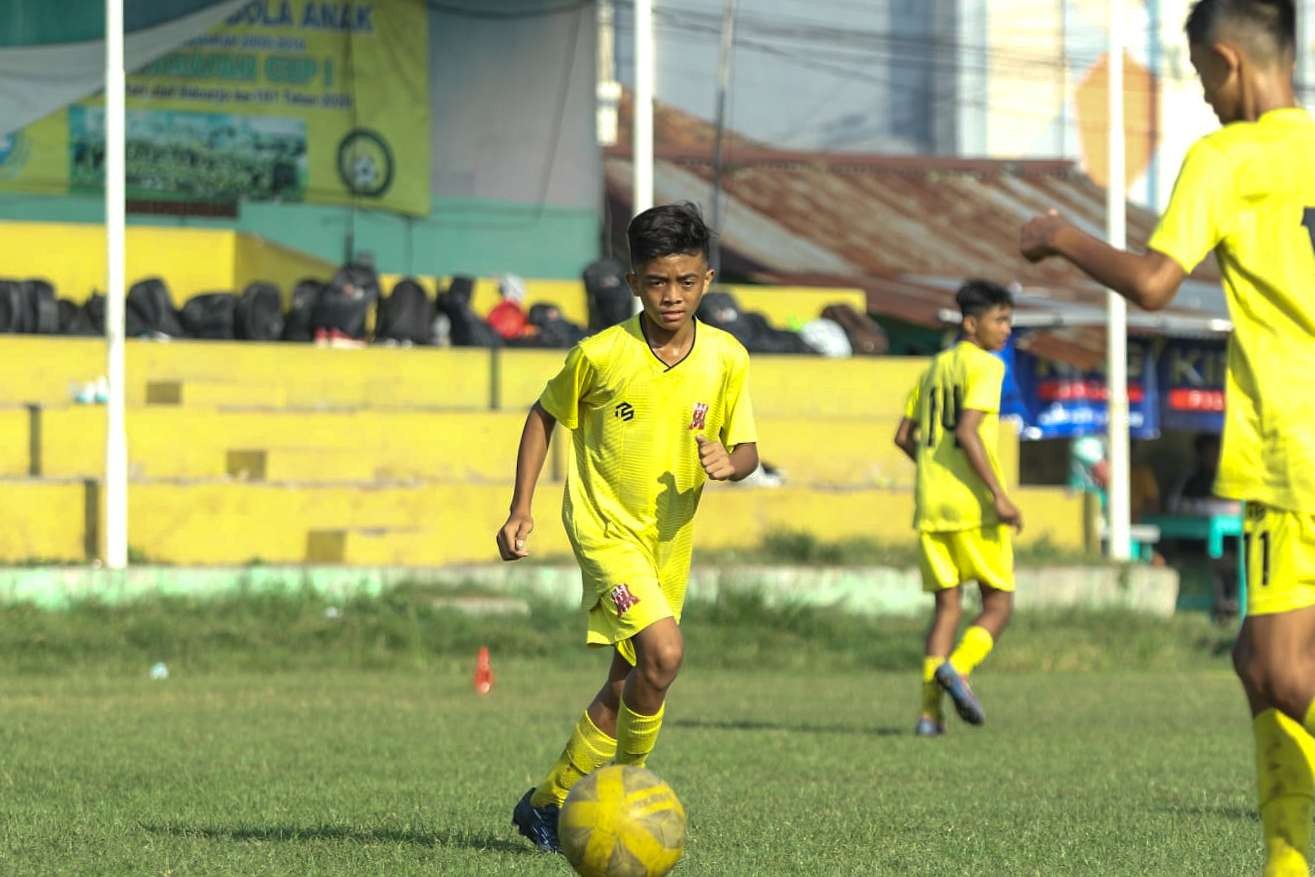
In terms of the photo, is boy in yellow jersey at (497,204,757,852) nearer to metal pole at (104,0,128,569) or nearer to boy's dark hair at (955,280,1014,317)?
boy's dark hair at (955,280,1014,317)

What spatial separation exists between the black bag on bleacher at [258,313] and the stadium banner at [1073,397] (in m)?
9.11

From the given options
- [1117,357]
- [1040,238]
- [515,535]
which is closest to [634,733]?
[515,535]

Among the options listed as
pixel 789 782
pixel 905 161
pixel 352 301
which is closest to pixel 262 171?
pixel 352 301

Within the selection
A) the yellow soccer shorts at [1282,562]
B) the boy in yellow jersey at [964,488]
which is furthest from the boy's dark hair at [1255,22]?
the boy in yellow jersey at [964,488]

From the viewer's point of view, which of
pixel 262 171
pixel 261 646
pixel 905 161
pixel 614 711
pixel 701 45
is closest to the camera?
pixel 614 711

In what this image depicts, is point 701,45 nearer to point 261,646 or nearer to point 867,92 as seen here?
point 867,92

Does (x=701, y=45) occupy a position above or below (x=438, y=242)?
above

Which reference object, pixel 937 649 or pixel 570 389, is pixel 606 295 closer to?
pixel 937 649

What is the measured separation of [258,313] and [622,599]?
16719 mm

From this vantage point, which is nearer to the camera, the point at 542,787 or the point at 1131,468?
the point at 542,787

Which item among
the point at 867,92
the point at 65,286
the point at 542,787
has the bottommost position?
the point at 542,787

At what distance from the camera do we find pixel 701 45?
163ft

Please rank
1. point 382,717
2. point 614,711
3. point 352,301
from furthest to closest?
point 352,301 → point 382,717 → point 614,711

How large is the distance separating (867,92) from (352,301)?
28.2 metres
